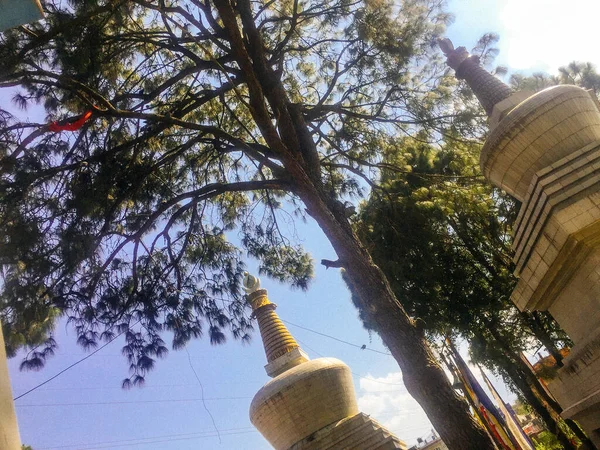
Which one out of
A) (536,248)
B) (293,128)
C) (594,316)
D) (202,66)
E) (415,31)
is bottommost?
(594,316)

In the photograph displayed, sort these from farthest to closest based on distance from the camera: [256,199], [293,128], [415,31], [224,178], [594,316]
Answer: [256,199]
[224,178]
[415,31]
[293,128]
[594,316]

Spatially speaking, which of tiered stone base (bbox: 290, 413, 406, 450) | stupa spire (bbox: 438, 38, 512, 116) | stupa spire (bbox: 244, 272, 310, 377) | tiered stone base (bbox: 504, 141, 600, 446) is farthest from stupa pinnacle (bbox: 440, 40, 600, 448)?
stupa spire (bbox: 244, 272, 310, 377)

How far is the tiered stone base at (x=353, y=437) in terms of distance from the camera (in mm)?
9235

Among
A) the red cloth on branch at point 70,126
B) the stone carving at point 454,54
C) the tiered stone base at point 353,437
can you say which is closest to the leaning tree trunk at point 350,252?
the red cloth on branch at point 70,126

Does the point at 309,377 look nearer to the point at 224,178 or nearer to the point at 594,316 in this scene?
the point at 224,178

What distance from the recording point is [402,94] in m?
8.05

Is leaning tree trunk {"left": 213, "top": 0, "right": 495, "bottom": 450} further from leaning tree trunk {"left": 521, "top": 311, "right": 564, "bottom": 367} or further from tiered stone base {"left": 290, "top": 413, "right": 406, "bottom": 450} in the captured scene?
leaning tree trunk {"left": 521, "top": 311, "right": 564, "bottom": 367}

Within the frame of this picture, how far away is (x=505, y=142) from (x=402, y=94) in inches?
73.1

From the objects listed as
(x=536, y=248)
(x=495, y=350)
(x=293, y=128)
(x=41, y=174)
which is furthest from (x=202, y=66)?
(x=495, y=350)

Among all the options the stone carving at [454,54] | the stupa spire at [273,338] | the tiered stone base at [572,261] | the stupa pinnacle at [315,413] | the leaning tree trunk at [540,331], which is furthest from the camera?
the leaning tree trunk at [540,331]

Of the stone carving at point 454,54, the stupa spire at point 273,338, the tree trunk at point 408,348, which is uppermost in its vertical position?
the stone carving at point 454,54

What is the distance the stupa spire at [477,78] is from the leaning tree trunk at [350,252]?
3.84 meters

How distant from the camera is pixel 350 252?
19.0 feet

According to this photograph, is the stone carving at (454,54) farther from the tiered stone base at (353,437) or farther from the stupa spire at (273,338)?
the tiered stone base at (353,437)
